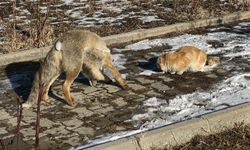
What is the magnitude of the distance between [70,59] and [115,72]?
0.90 m

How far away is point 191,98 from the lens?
725 centimetres

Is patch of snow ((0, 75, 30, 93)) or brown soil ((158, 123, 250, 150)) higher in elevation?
patch of snow ((0, 75, 30, 93))

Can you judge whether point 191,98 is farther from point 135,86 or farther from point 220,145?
point 220,145

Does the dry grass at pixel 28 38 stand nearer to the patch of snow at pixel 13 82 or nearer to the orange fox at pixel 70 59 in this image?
the patch of snow at pixel 13 82

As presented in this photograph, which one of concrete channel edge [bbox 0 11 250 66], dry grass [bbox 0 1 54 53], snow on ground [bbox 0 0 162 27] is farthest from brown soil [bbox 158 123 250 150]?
snow on ground [bbox 0 0 162 27]

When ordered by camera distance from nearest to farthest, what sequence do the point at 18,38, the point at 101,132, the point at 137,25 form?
the point at 101,132 → the point at 18,38 → the point at 137,25

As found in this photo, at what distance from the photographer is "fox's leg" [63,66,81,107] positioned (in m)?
7.05

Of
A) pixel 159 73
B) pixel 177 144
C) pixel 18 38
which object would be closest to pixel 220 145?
pixel 177 144

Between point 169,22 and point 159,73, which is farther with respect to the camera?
point 169,22

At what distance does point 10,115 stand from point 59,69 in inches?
33.1

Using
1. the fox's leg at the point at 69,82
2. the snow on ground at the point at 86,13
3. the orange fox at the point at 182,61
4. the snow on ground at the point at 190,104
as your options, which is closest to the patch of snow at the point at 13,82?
the fox's leg at the point at 69,82

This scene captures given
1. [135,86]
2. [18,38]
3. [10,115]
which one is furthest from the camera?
[18,38]

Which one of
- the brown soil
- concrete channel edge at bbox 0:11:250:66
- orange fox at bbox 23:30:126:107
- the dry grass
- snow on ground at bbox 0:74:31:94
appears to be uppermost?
orange fox at bbox 23:30:126:107

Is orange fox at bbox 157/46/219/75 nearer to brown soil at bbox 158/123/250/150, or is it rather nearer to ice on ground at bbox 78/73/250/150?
ice on ground at bbox 78/73/250/150
